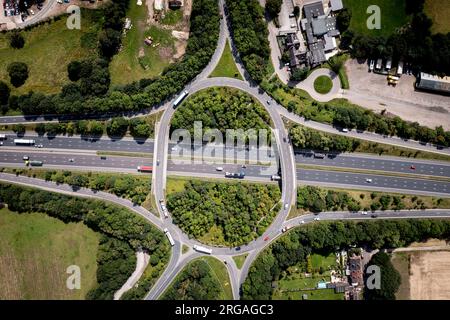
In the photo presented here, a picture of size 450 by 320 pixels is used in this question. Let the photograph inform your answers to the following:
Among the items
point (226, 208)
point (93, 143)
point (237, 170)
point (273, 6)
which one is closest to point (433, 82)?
point (273, 6)

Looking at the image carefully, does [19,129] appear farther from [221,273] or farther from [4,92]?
[221,273]

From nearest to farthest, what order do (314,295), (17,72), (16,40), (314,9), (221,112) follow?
1. (221,112)
2. (17,72)
3. (314,9)
4. (16,40)
5. (314,295)

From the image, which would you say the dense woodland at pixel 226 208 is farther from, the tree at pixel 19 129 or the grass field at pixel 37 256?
the tree at pixel 19 129

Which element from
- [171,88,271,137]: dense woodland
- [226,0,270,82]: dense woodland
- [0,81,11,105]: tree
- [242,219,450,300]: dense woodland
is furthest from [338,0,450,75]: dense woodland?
[0,81,11,105]: tree

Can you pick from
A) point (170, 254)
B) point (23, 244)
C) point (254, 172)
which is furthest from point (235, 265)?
point (23, 244)

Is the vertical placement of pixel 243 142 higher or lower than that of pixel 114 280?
higher

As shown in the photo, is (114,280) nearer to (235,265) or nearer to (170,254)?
(170,254)

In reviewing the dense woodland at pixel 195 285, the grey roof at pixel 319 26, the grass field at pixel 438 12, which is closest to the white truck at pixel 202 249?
the dense woodland at pixel 195 285
